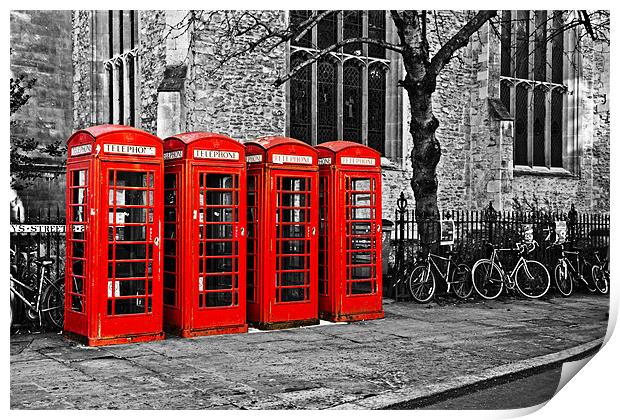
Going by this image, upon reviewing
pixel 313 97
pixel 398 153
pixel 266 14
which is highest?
pixel 266 14

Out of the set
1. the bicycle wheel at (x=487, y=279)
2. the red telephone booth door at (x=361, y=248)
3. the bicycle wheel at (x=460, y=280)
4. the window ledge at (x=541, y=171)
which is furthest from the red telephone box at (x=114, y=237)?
the window ledge at (x=541, y=171)

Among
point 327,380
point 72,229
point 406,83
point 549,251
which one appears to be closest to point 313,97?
point 406,83

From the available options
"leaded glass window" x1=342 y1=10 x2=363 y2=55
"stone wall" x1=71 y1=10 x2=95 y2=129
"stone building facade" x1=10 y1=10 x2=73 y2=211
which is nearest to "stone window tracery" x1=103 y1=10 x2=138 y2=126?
"stone wall" x1=71 y1=10 x2=95 y2=129

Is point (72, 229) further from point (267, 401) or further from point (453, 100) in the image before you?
point (453, 100)

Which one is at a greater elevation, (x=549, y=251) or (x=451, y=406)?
(x=549, y=251)

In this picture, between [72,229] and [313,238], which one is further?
[313,238]

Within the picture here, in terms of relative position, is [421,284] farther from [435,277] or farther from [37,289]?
[37,289]

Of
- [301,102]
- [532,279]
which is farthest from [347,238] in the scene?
[301,102]

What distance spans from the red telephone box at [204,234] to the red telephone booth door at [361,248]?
1.64 m

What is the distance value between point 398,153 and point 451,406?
11767 mm

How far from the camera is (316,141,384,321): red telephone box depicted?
31.8 ft

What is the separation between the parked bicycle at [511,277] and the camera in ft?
41.0

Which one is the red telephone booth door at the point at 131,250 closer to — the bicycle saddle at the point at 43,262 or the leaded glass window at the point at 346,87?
the bicycle saddle at the point at 43,262

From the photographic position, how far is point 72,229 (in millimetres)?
8336
